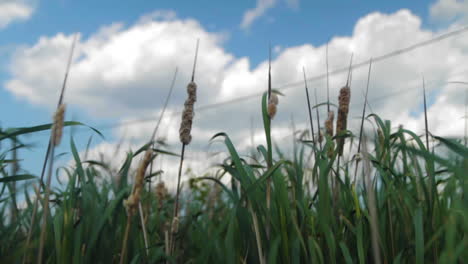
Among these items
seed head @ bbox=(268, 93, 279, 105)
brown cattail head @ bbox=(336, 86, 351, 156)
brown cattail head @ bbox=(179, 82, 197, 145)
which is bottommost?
brown cattail head @ bbox=(179, 82, 197, 145)

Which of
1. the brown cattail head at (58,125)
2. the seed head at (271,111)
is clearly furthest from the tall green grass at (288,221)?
the brown cattail head at (58,125)

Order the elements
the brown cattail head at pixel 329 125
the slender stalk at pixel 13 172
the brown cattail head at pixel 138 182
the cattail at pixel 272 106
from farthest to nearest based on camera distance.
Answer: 1. the brown cattail head at pixel 329 125
2. the slender stalk at pixel 13 172
3. the cattail at pixel 272 106
4. the brown cattail head at pixel 138 182

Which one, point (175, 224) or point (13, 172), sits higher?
point (13, 172)

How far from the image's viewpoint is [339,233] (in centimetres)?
180

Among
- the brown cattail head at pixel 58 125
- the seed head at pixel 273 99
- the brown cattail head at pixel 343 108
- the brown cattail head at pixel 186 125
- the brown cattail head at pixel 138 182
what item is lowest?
the brown cattail head at pixel 138 182

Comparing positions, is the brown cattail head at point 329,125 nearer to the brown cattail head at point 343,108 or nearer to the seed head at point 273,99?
the brown cattail head at point 343,108

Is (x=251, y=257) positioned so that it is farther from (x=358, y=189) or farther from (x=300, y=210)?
(x=358, y=189)

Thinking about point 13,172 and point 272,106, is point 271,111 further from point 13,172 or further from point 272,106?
point 13,172

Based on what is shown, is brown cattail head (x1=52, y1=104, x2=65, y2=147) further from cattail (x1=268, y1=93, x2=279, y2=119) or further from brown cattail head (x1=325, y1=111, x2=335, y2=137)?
brown cattail head (x1=325, y1=111, x2=335, y2=137)

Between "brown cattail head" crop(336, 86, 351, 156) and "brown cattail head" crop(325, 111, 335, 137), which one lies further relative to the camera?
"brown cattail head" crop(325, 111, 335, 137)

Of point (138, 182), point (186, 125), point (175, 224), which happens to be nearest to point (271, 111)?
point (186, 125)

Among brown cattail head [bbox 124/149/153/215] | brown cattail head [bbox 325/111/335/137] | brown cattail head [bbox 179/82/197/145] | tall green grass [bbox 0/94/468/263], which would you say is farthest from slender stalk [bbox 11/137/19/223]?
brown cattail head [bbox 325/111/335/137]

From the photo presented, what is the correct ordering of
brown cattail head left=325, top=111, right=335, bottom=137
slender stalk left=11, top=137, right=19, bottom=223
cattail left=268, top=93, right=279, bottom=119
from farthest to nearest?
brown cattail head left=325, top=111, right=335, bottom=137
slender stalk left=11, top=137, right=19, bottom=223
cattail left=268, top=93, right=279, bottom=119

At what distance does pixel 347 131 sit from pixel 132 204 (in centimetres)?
120
